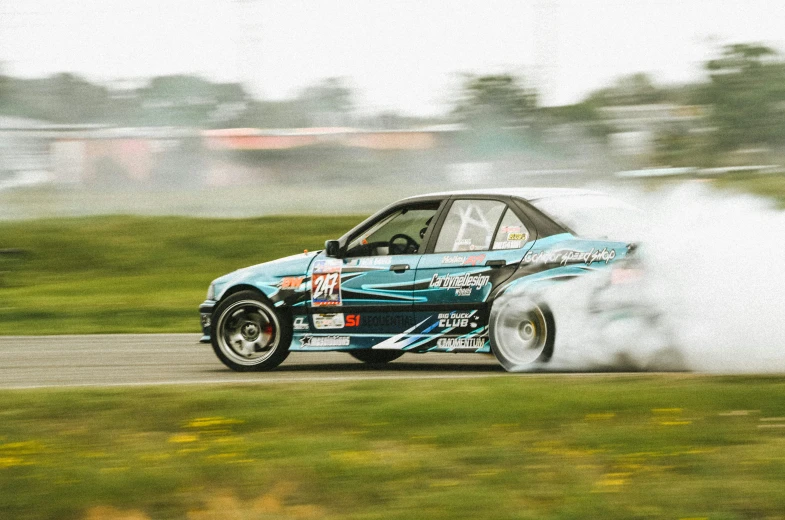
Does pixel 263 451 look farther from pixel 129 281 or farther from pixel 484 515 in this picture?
pixel 129 281

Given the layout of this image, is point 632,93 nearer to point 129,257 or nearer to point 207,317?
point 129,257

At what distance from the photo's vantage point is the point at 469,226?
10117mm

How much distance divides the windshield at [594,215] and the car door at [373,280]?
3.40ft

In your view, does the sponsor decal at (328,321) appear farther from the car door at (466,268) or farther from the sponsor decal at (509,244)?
the sponsor decal at (509,244)

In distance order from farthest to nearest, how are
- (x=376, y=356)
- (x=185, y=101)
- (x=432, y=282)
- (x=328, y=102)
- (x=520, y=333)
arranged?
(x=185, y=101), (x=328, y=102), (x=376, y=356), (x=432, y=282), (x=520, y=333)

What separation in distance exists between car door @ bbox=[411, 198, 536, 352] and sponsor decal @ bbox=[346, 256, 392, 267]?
1.13ft

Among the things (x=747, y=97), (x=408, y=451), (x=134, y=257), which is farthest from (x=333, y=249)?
(x=134, y=257)

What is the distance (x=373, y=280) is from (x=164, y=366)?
2.39 metres

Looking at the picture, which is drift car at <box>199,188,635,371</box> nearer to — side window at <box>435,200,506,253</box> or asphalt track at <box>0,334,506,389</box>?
side window at <box>435,200,506,253</box>

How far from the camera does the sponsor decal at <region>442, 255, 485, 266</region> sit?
9898 mm

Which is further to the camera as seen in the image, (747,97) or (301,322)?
(747,97)

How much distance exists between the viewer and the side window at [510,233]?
386 inches

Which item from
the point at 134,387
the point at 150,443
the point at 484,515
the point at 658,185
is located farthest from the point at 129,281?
the point at 484,515

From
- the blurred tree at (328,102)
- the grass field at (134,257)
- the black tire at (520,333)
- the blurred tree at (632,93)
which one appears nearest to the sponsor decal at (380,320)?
the black tire at (520,333)
